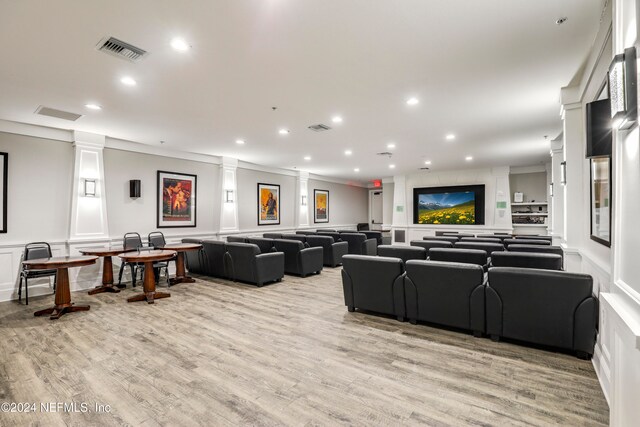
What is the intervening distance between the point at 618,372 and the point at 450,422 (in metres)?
0.99

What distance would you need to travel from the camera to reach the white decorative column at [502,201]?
1042 centimetres

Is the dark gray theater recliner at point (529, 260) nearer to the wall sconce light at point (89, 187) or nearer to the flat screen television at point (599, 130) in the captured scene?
the flat screen television at point (599, 130)

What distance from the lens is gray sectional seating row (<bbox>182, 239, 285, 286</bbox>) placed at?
5.86 metres

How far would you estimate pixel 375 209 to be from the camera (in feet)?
50.5

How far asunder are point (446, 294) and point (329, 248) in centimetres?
456

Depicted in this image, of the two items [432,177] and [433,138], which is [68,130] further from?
[432,177]

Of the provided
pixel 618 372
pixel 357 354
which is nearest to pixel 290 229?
pixel 357 354

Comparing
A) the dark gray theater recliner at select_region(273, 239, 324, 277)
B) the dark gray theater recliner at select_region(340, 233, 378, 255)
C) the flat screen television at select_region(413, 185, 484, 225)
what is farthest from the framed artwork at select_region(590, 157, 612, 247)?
the flat screen television at select_region(413, 185, 484, 225)

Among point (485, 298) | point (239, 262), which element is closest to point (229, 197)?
point (239, 262)

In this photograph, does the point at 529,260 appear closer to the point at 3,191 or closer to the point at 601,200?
→ the point at 601,200

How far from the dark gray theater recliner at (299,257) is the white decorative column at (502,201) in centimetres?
713

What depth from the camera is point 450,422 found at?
202 centimetres

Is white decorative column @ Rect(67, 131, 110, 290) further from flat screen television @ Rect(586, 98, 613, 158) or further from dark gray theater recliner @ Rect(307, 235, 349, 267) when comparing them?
flat screen television @ Rect(586, 98, 613, 158)

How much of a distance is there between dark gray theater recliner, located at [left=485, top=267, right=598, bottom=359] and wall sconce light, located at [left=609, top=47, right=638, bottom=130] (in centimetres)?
191
